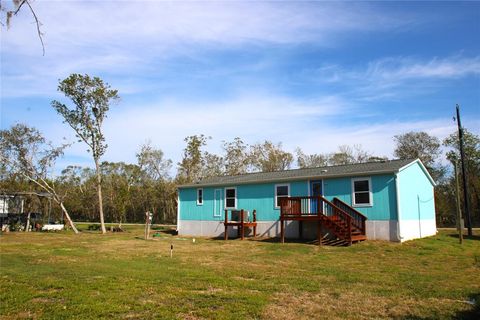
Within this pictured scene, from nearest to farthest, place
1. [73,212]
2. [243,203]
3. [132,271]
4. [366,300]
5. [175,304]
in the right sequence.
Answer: [175,304]
[366,300]
[132,271]
[243,203]
[73,212]

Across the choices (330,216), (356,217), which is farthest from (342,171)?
(330,216)

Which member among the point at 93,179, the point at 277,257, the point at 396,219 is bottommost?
the point at 277,257

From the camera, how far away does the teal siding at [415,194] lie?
17906 millimetres

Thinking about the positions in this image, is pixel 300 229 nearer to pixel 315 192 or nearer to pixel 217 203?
pixel 315 192

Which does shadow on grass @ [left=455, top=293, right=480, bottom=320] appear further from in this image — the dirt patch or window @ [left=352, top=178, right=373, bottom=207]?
window @ [left=352, top=178, right=373, bottom=207]

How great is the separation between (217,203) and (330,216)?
793cm

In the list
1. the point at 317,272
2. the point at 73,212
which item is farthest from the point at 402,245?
the point at 73,212

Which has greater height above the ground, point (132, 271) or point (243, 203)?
point (243, 203)

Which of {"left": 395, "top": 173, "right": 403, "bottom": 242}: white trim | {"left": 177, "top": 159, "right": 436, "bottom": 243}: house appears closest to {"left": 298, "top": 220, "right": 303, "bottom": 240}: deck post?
{"left": 177, "top": 159, "right": 436, "bottom": 243}: house

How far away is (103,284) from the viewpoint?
8.05 m

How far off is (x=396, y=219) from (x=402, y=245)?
152 cm

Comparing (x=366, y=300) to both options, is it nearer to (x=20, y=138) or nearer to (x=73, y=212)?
(x=20, y=138)

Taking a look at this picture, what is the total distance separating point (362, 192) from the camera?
1822 centimetres

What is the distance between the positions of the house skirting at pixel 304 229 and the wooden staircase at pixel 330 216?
25.2 inches
